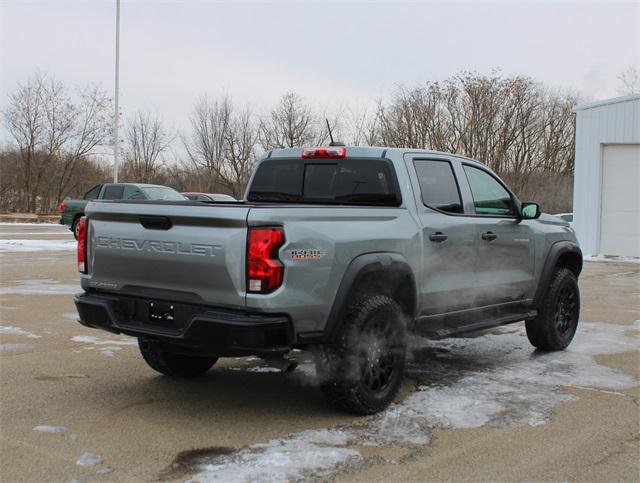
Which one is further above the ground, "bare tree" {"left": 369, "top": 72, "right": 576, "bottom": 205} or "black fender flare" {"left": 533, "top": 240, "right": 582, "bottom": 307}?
"bare tree" {"left": 369, "top": 72, "right": 576, "bottom": 205}

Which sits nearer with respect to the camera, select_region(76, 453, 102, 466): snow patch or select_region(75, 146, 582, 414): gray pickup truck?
select_region(76, 453, 102, 466): snow patch

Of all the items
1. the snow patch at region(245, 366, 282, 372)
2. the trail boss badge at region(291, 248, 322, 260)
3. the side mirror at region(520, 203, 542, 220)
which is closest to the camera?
the trail boss badge at region(291, 248, 322, 260)

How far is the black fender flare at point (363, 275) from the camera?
15.0ft

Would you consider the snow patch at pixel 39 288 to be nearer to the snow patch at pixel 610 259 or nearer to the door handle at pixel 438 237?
the door handle at pixel 438 237

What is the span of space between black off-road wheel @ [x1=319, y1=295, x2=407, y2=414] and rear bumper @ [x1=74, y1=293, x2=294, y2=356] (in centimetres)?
42

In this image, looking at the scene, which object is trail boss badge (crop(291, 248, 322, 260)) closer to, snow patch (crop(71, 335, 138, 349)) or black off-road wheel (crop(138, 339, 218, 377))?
black off-road wheel (crop(138, 339, 218, 377))

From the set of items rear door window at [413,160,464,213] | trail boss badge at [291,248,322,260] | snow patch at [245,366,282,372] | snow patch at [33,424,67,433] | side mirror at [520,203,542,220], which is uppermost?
rear door window at [413,160,464,213]

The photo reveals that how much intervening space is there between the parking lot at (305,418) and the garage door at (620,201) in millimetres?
13015

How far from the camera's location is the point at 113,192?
68.2 ft

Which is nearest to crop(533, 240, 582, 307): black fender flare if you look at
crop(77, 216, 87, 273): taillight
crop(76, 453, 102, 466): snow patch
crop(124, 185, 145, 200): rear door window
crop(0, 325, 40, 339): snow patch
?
crop(77, 216, 87, 273): taillight

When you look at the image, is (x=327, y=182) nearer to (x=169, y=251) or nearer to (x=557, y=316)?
(x=169, y=251)

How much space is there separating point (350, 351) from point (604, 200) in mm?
16963

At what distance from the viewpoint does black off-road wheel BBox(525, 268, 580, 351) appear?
686 centimetres

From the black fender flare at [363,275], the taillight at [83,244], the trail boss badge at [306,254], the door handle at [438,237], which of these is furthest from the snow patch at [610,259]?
the taillight at [83,244]
